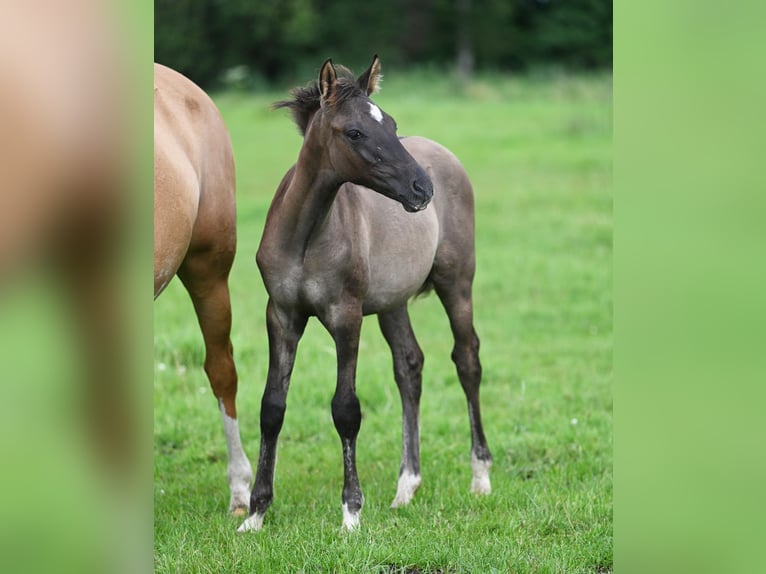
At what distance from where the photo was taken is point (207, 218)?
4461mm

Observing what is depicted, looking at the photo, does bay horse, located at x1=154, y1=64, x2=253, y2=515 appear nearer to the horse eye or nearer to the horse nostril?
the horse eye

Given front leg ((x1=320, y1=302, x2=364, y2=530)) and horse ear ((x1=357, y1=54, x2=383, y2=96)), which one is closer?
horse ear ((x1=357, y1=54, x2=383, y2=96))

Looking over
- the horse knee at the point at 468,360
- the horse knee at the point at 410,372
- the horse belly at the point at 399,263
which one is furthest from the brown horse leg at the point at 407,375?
the horse belly at the point at 399,263

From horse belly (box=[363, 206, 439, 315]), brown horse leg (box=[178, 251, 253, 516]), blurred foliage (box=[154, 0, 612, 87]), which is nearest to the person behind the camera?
horse belly (box=[363, 206, 439, 315])

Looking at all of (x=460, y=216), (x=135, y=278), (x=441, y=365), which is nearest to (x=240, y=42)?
(x=441, y=365)

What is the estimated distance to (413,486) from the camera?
183 inches

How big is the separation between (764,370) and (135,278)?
1355 millimetres

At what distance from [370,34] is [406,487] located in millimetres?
28768

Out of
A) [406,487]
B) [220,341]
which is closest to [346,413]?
[406,487]

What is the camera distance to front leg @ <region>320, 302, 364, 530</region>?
4.00m

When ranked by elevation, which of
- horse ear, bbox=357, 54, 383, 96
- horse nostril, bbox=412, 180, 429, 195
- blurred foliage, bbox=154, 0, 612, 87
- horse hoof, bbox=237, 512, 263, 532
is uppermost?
horse ear, bbox=357, 54, 383, 96

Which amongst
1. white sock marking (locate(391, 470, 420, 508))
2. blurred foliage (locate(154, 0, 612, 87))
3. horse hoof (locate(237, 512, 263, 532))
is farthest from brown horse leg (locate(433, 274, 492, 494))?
blurred foliage (locate(154, 0, 612, 87))

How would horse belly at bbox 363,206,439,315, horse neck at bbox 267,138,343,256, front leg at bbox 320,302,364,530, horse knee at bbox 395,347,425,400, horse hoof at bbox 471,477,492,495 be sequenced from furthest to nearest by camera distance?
horse knee at bbox 395,347,425,400 < horse hoof at bbox 471,477,492,495 < horse belly at bbox 363,206,439,315 < front leg at bbox 320,302,364,530 < horse neck at bbox 267,138,343,256

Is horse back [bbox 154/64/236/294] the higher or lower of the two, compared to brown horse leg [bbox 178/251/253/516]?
higher
